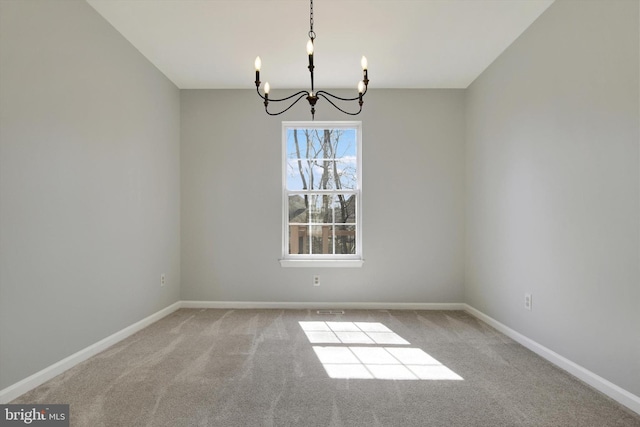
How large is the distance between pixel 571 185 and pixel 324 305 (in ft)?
9.08

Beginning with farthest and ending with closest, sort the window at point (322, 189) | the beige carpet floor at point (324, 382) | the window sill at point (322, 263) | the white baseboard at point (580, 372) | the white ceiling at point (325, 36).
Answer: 1. the window at point (322, 189)
2. the window sill at point (322, 263)
3. the white ceiling at point (325, 36)
4. the white baseboard at point (580, 372)
5. the beige carpet floor at point (324, 382)

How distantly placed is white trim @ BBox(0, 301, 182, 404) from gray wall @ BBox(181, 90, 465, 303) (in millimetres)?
1015

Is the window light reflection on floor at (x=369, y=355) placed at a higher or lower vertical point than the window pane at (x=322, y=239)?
lower

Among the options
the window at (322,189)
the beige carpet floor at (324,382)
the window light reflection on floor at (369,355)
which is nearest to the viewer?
the beige carpet floor at (324,382)

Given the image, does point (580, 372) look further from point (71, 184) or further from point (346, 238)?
point (71, 184)

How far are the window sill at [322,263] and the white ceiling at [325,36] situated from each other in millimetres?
2030

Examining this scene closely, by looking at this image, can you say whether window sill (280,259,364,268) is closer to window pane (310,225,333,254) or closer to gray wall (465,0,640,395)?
window pane (310,225,333,254)

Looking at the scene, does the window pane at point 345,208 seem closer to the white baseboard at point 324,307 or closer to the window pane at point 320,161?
the window pane at point 320,161

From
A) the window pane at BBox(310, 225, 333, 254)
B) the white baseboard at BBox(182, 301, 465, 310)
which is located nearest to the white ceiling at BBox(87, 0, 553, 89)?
the window pane at BBox(310, 225, 333, 254)

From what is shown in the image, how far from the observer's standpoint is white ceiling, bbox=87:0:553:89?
8.96 ft

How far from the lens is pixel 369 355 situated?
2799 mm

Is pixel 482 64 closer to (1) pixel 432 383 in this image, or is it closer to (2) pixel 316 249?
(2) pixel 316 249

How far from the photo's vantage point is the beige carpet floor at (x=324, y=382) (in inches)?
75.3

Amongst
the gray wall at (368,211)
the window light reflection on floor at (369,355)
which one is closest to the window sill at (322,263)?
the gray wall at (368,211)
